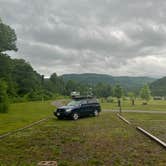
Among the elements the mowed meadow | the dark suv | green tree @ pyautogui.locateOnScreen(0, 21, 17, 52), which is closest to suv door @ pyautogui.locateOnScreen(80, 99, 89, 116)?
the dark suv

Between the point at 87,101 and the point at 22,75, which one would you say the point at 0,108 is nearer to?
the point at 87,101

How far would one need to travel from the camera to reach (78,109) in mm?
23062

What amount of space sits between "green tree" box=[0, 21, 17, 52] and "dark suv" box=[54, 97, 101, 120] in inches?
783

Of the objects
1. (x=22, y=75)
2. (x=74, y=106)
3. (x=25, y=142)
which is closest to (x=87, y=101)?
(x=74, y=106)

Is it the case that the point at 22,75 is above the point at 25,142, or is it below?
above

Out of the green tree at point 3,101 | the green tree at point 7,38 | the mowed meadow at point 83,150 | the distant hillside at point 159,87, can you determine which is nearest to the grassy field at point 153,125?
the mowed meadow at point 83,150

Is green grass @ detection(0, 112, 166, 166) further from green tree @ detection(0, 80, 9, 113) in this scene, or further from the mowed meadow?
green tree @ detection(0, 80, 9, 113)

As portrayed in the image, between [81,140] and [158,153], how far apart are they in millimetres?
3618

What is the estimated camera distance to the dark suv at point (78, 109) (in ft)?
73.2

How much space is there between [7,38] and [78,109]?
22.5m

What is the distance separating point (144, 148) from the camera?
973 cm

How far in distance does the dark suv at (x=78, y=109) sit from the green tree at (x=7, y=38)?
65.2ft

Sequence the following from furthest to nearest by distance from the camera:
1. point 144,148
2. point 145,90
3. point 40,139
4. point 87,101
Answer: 1. point 145,90
2. point 87,101
3. point 40,139
4. point 144,148

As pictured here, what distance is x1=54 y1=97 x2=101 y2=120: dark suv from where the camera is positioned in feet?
73.2
